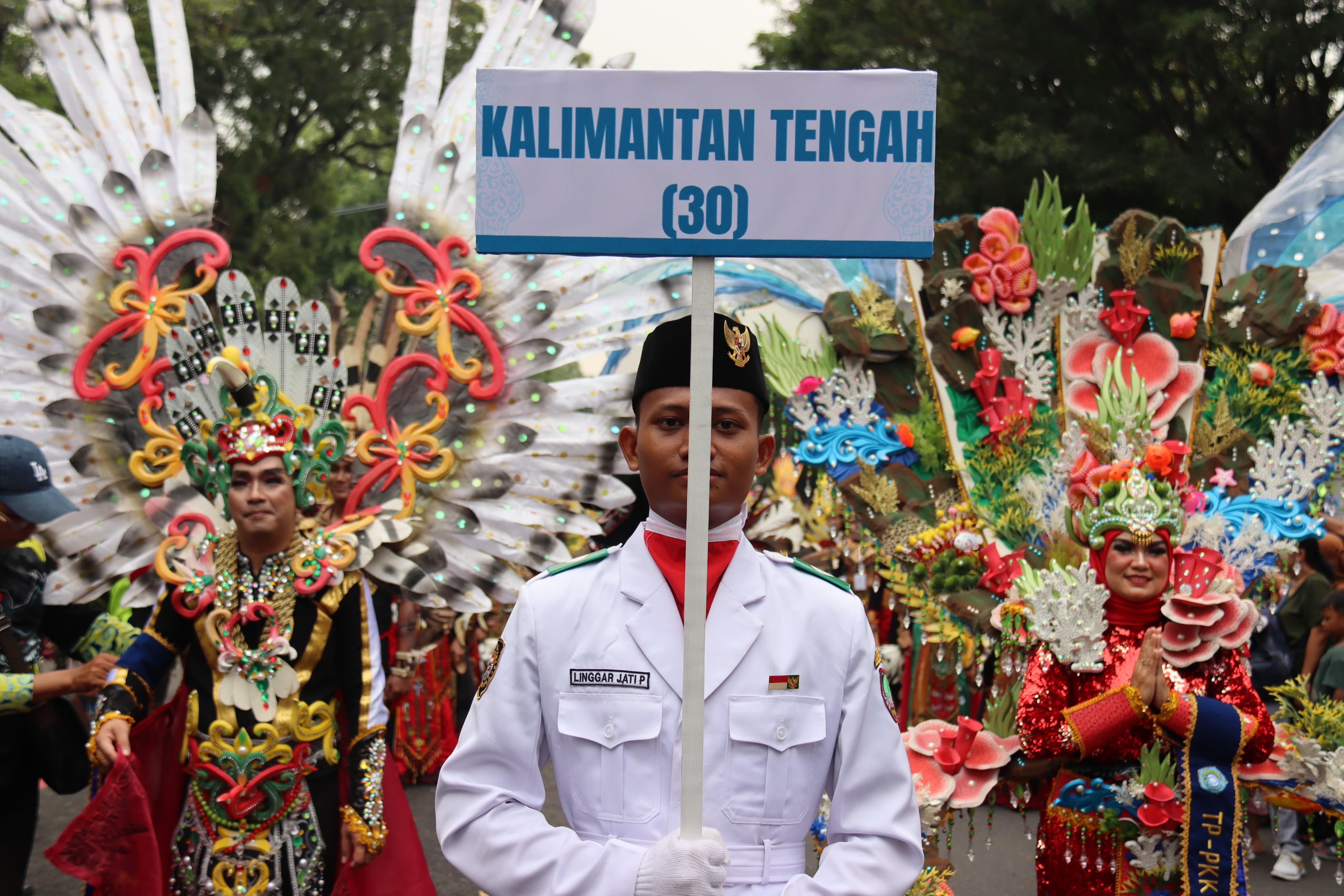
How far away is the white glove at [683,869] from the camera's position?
1.85 m

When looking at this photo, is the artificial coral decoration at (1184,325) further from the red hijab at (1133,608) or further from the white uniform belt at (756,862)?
the white uniform belt at (756,862)

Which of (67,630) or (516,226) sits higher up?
(516,226)

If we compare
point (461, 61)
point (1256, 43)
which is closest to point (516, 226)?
point (1256, 43)

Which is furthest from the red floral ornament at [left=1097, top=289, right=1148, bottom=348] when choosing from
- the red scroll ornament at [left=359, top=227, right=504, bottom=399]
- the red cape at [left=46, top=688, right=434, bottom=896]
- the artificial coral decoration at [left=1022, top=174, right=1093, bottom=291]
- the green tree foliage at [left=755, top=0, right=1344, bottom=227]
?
the green tree foliage at [left=755, top=0, right=1344, bottom=227]

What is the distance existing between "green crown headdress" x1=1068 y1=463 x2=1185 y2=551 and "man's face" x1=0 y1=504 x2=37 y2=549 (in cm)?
334

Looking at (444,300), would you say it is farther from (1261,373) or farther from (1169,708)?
(1261,373)

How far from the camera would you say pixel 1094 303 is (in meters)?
5.43

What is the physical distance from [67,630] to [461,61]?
1275cm

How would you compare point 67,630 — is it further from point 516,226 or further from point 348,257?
point 348,257

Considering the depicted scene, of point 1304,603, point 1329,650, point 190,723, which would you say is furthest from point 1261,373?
point 190,723

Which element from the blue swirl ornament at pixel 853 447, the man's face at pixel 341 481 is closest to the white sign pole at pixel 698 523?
the man's face at pixel 341 481

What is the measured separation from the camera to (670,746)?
2031mm

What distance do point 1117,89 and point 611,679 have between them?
1289cm

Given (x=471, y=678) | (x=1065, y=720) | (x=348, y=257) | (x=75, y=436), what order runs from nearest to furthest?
(x=1065, y=720) → (x=75, y=436) → (x=471, y=678) → (x=348, y=257)
